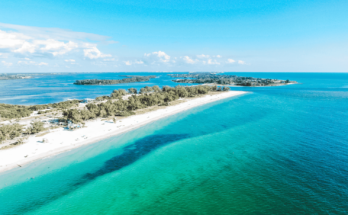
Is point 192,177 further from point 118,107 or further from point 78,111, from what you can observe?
point 118,107

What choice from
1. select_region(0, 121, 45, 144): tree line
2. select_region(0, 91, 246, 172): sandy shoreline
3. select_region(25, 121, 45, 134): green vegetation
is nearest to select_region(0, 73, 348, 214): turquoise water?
select_region(0, 91, 246, 172): sandy shoreline

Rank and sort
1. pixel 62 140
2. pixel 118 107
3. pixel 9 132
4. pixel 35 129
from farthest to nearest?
pixel 118 107 → pixel 35 129 → pixel 62 140 → pixel 9 132

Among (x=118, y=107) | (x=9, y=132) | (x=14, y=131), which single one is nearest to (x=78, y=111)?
(x=118, y=107)

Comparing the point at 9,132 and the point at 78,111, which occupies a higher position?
the point at 78,111

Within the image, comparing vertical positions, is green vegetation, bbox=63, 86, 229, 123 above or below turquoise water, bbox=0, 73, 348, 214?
above

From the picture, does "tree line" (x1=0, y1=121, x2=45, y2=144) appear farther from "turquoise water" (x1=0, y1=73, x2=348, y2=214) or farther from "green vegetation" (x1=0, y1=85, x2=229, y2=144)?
"turquoise water" (x1=0, y1=73, x2=348, y2=214)

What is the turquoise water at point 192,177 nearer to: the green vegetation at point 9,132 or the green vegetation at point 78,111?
the green vegetation at point 9,132

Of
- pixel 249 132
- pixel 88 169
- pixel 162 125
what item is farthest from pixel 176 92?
pixel 88 169

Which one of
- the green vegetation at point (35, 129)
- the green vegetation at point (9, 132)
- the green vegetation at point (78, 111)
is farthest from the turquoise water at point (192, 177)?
the green vegetation at point (35, 129)

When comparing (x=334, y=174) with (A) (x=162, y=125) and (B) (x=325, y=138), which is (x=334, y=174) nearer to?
(B) (x=325, y=138)
